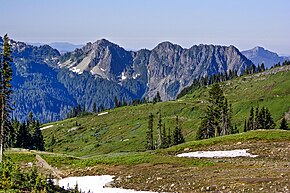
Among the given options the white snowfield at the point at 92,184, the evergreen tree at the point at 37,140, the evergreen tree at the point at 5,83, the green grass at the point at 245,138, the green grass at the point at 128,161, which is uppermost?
the evergreen tree at the point at 5,83

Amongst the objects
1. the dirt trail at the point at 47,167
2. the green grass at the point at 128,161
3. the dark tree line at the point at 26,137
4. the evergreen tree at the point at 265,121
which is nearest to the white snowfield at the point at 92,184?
the dirt trail at the point at 47,167

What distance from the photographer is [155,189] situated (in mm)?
39781

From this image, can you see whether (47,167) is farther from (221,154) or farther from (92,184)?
(221,154)

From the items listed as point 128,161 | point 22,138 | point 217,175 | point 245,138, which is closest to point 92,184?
point 128,161

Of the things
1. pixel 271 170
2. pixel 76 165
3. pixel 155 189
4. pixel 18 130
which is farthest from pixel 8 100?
pixel 18 130

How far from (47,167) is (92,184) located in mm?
15575

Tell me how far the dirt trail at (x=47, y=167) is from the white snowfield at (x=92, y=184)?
354 centimetres

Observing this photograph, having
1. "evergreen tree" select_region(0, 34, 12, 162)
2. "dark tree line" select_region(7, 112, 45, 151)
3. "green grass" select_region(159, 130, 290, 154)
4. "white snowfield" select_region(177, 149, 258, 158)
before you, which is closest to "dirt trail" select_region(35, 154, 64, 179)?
"evergreen tree" select_region(0, 34, 12, 162)

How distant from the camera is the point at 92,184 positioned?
150 feet

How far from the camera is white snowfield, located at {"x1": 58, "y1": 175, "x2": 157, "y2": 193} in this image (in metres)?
41.9

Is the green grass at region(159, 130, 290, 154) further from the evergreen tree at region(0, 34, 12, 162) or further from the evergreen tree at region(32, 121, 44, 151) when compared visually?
the evergreen tree at region(32, 121, 44, 151)

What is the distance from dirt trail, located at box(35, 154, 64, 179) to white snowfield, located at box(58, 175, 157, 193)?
11.6ft

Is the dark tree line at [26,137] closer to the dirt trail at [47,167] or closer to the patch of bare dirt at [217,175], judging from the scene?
the dirt trail at [47,167]

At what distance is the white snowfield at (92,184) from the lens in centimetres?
4185
